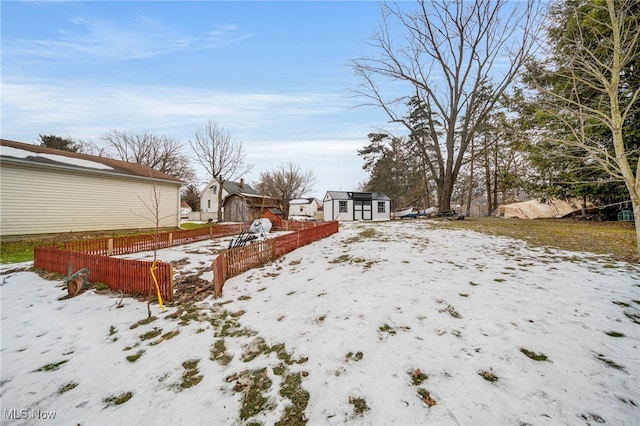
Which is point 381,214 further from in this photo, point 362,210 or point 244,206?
point 244,206

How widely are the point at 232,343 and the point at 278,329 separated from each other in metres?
0.69

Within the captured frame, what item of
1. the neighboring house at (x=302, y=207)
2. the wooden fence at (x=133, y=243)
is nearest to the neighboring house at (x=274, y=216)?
the wooden fence at (x=133, y=243)

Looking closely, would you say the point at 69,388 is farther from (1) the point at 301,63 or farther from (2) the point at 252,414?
(1) the point at 301,63

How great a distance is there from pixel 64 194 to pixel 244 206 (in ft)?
59.8

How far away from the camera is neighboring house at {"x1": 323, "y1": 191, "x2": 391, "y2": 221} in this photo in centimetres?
2700

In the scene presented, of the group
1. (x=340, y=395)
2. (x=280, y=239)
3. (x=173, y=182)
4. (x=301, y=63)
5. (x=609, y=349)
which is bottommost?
(x=340, y=395)

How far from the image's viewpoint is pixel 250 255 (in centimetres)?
714

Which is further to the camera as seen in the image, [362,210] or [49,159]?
[362,210]

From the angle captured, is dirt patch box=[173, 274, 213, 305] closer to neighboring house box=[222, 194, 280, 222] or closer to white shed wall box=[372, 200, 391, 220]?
neighboring house box=[222, 194, 280, 222]

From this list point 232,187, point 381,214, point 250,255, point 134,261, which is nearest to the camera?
point 134,261

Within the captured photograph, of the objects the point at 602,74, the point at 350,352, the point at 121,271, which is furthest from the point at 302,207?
the point at 350,352

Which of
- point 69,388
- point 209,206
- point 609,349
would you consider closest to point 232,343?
point 69,388

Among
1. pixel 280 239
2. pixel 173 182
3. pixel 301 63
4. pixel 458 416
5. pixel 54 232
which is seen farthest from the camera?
pixel 173 182

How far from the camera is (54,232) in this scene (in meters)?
12.0
